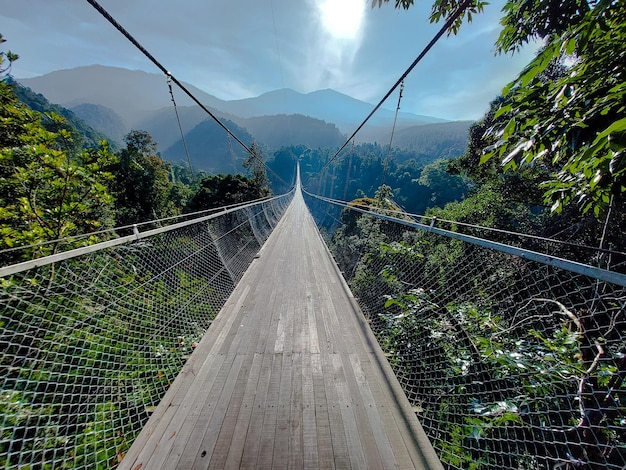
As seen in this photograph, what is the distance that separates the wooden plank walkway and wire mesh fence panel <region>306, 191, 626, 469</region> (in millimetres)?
235

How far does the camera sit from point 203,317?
2527 millimetres

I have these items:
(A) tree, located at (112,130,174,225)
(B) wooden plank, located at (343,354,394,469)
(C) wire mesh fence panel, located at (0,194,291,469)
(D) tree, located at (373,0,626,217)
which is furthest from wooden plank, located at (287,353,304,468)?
(A) tree, located at (112,130,174,225)

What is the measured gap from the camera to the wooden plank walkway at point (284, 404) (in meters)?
1.34

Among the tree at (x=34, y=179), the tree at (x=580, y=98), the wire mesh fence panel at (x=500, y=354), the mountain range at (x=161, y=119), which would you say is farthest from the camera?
the mountain range at (x=161, y=119)

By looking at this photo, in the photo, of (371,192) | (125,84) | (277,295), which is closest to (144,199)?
(277,295)

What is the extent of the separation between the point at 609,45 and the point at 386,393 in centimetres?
221

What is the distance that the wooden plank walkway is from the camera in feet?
4.38

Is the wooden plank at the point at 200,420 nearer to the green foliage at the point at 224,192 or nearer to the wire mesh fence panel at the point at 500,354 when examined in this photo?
the wire mesh fence panel at the point at 500,354

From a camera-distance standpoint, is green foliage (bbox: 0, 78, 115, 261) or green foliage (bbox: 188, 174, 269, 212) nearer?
green foliage (bbox: 0, 78, 115, 261)

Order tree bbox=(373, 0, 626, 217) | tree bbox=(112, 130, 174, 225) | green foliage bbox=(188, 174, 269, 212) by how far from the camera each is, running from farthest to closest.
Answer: green foliage bbox=(188, 174, 269, 212), tree bbox=(112, 130, 174, 225), tree bbox=(373, 0, 626, 217)

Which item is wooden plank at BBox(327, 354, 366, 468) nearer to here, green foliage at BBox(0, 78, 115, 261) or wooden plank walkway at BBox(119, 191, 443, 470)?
wooden plank walkway at BBox(119, 191, 443, 470)

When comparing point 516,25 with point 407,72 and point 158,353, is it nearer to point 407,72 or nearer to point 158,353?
point 407,72

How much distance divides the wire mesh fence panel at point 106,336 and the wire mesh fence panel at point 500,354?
1812 mm

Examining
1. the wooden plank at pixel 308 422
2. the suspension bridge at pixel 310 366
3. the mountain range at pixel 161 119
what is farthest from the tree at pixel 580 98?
the mountain range at pixel 161 119
